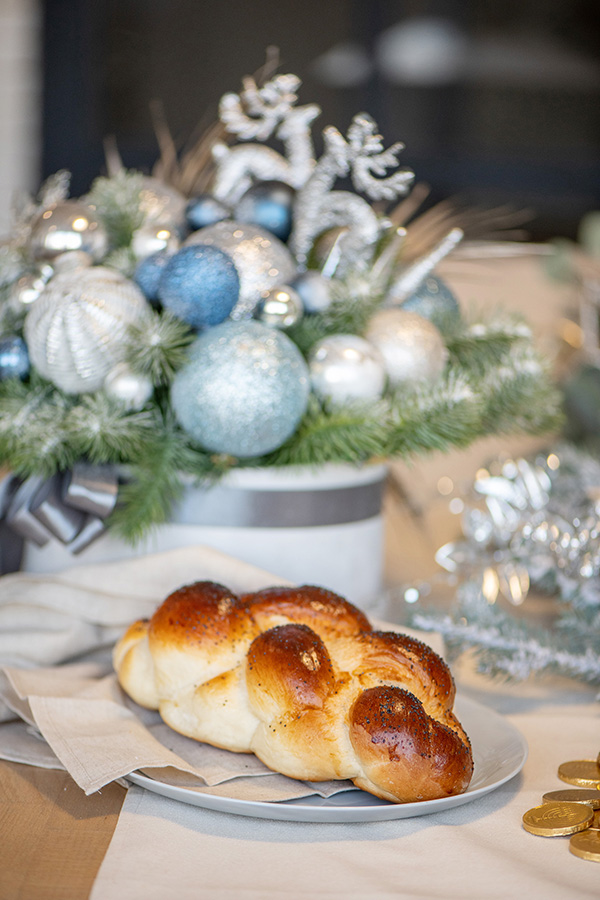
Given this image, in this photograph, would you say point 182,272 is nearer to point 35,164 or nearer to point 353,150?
point 353,150

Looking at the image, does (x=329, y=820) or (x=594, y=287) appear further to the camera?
(x=594, y=287)

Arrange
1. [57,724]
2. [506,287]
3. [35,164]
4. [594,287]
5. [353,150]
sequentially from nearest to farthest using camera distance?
[57,724] → [353,150] → [594,287] → [506,287] → [35,164]

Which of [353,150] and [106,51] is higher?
[353,150]

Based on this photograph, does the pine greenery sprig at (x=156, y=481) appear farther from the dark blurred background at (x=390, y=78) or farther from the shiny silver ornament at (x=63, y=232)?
the dark blurred background at (x=390, y=78)

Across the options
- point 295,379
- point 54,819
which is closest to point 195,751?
point 54,819

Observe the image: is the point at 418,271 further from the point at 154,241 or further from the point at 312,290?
the point at 154,241

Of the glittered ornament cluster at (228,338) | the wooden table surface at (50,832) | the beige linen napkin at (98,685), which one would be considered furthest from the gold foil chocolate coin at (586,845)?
the glittered ornament cluster at (228,338)
